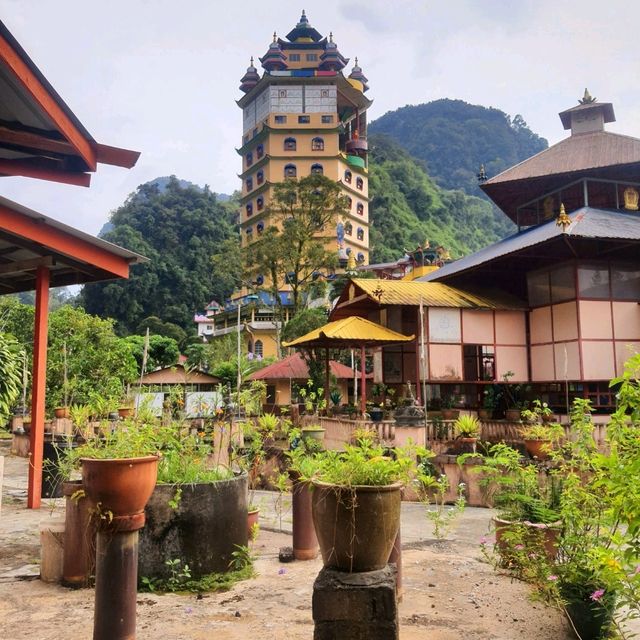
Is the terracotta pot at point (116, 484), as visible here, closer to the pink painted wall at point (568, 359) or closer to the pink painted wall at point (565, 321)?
the pink painted wall at point (568, 359)

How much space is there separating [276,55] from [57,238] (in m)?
53.3

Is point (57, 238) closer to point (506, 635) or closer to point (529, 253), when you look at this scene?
point (506, 635)

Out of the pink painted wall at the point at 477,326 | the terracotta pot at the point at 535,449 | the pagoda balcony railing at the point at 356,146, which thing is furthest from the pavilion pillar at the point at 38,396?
the pagoda balcony railing at the point at 356,146

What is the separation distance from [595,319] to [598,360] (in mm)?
1136

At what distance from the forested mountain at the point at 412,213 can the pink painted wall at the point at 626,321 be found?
47.6 m

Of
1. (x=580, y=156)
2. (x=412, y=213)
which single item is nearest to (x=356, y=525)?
(x=580, y=156)

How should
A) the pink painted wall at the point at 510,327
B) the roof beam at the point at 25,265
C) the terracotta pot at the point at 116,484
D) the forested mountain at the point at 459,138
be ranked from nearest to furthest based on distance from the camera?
1. the terracotta pot at the point at 116,484
2. the roof beam at the point at 25,265
3. the pink painted wall at the point at 510,327
4. the forested mountain at the point at 459,138

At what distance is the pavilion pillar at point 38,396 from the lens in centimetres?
805

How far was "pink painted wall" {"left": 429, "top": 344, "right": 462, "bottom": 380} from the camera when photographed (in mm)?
17531

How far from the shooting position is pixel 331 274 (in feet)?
137

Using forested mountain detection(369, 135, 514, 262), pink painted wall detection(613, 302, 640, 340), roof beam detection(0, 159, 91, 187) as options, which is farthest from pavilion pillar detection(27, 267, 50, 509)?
forested mountain detection(369, 135, 514, 262)

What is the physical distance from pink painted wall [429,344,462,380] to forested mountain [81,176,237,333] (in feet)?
134

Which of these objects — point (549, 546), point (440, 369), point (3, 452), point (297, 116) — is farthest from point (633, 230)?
point (297, 116)

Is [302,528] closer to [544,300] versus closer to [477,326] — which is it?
[477,326]
